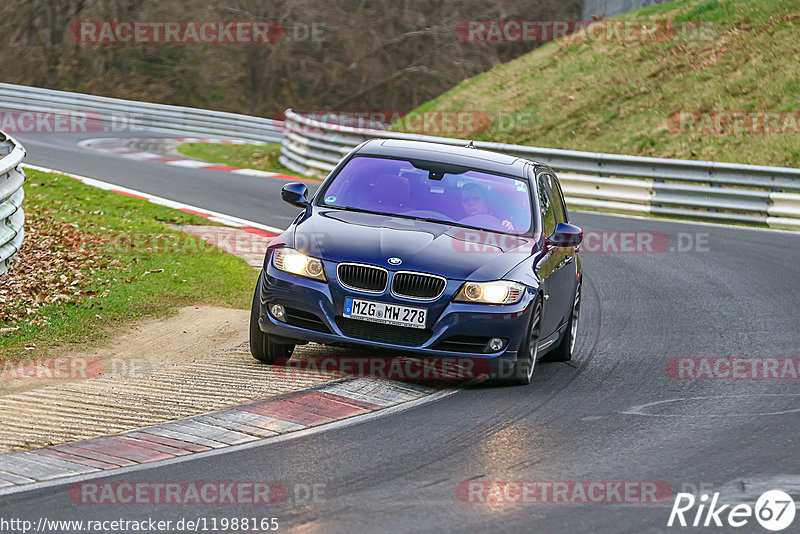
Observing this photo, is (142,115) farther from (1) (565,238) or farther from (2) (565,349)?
(1) (565,238)

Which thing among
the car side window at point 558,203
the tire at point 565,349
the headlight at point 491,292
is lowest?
the tire at point 565,349

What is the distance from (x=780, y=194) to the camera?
2064 centimetres

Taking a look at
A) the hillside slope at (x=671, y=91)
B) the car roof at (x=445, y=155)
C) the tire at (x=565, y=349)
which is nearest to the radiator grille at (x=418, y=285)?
the car roof at (x=445, y=155)

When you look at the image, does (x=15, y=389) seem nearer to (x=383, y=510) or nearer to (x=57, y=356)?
(x=57, y=356)

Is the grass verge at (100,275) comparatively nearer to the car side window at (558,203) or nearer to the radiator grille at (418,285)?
the radiator grille at (418,285)

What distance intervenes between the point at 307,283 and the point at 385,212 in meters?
1.14

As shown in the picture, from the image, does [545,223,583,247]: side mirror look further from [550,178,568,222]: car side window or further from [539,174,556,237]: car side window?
[550,178,568,222]: car side window

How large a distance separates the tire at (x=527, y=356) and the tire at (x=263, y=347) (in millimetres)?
1596

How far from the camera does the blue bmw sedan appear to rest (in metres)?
8.12

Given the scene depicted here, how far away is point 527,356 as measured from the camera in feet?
27.7

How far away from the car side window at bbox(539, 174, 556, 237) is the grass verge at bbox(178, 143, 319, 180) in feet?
54.0

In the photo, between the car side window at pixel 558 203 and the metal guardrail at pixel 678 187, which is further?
the metal guardrail at pixel 678 187

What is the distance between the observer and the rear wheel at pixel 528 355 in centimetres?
840

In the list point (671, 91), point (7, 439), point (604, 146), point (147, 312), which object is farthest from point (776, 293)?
point (671, 91)
